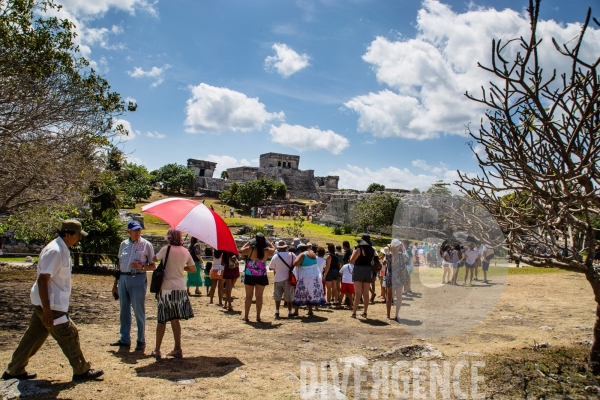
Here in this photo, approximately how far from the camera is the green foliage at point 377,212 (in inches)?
1399

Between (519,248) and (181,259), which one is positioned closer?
(519,248)

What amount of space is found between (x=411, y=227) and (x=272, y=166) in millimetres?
69860

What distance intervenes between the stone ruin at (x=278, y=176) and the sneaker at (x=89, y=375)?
5969cm

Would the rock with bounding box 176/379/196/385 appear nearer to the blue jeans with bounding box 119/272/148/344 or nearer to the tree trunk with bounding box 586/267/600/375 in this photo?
the blue jeans with bounding box 119/272/148/344

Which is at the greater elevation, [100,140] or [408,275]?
[100,140]

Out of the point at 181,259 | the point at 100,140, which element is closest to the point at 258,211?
the point at 100,140

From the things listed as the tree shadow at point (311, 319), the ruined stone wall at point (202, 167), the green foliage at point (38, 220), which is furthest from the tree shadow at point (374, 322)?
the ruined stone wall at point (202, 167)

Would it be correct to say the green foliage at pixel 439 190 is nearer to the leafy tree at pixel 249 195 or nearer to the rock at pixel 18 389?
the rock at pixel 18 389

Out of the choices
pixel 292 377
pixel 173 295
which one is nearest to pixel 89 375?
pixel 173 295

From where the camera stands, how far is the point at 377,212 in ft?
117

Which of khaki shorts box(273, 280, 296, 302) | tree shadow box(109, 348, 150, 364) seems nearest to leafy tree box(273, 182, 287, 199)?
khaki shorts box(273, 280, 296, 302)

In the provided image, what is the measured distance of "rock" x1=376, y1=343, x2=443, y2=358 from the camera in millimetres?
5395

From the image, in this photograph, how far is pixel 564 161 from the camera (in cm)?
410

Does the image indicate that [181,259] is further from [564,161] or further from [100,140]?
[100,140]
